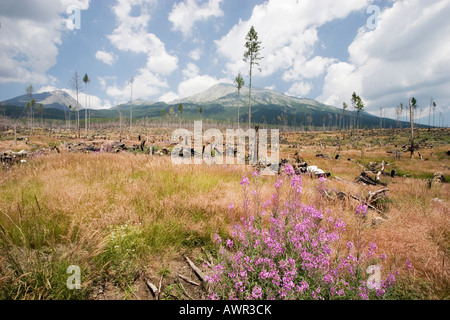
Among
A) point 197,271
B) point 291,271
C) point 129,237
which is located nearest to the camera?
point 291,271

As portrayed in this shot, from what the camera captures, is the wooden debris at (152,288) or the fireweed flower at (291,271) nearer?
the fireweed flower at (291,271)

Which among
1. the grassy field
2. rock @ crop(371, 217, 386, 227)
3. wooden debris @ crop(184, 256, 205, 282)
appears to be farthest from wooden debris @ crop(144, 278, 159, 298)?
rock @ crop(371, 217, 386, 227)

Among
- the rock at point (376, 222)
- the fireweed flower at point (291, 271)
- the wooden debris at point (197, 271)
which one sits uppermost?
the fireweed flower at point (291, 271)

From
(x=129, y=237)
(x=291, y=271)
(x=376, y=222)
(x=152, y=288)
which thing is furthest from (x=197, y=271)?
(x=376, y=222)

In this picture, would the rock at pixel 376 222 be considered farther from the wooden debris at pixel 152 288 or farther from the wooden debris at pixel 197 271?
the wooden debris at pixel 152 288

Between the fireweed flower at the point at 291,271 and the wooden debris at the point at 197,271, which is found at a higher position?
the fireweed flower at the point at 291,271

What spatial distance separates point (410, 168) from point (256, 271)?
26800mm

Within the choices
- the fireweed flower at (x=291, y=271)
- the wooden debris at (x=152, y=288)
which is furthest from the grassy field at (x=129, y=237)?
the fireweed flower at (x=291, y=271)

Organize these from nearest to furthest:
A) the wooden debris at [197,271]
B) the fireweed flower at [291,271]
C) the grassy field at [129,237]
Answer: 1. the fireweed flower at [291,271]
2. the grassy field at [129,237]
3. the wooden debris at [197,271]

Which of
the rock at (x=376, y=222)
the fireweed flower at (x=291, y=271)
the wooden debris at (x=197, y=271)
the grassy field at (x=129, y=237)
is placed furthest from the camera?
the rock at (x=376, y=222)

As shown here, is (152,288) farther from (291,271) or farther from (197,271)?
(291,271)

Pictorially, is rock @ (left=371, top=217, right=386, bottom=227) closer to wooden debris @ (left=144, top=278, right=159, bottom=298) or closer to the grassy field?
the grassy field
